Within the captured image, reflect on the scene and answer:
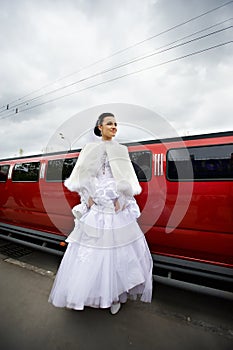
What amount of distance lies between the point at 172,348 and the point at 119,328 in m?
0.46

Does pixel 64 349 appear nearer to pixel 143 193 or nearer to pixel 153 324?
pixel 153 324

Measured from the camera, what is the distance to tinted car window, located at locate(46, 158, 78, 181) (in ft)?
11.0

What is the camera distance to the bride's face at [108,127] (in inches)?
71.9

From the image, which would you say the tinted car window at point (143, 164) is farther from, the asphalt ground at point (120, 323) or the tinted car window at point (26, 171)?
the tinted car window at point (26, 171)

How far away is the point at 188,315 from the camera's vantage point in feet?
6.26

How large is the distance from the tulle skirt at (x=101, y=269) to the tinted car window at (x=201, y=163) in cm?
96

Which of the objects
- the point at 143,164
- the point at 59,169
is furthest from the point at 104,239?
the point at 59,169

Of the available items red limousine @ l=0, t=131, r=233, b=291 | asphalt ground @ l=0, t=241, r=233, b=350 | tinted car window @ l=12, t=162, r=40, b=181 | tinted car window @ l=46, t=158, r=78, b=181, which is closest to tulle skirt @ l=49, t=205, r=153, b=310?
asphalt ground @ l=0, t=241, r=233, b=350

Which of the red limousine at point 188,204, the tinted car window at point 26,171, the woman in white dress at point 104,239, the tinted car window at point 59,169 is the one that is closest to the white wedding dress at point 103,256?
the woman in white dress at point 104,239

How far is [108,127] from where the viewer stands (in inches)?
71.7

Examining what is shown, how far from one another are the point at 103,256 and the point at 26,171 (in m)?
3.15

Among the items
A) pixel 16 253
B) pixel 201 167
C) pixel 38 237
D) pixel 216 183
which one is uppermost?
pixel 201 167

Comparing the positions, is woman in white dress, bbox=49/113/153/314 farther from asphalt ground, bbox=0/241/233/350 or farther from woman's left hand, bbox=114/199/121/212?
asphalt ground, bbox=0/241/233/350

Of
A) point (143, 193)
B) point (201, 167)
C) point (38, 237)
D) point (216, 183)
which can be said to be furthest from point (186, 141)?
point (38, 237)
